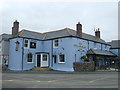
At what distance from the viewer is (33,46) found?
2836cm

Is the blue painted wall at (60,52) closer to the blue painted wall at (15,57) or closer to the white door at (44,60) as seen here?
the blue painted wall at (15,57)

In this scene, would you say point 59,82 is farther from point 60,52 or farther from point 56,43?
point 56,43

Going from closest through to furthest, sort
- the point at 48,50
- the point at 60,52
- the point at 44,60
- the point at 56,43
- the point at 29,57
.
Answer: the point at 60,52, the point at 29,57, the point at 56,43, the point at 44,60, the point at 48,50

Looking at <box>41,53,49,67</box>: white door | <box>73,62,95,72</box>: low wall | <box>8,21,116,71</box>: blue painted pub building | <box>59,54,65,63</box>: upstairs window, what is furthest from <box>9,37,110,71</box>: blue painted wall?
<box>73,62,95,72</box>: low wall

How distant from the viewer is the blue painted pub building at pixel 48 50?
25859mm

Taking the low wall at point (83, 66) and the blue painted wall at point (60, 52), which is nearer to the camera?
the low wall at point (83, 66)

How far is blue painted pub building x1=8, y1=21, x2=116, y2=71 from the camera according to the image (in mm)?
25859

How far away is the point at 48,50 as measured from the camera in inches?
1136

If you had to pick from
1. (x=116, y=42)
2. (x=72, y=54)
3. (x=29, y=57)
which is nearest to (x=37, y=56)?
(x=29, y=57)

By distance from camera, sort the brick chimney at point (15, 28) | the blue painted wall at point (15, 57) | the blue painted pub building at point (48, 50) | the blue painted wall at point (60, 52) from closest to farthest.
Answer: the blue painted wall at point (60, 52)
the blue painted pub building at point (48, 50)
the blue painted wall at point (15, 57)
the brick chimney at point (15, 28)

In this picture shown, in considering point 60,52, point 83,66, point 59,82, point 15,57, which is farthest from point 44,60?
point 59,82

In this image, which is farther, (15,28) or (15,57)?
(15,28)

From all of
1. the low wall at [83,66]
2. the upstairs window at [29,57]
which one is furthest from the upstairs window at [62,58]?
the upstairs window at [29,57]

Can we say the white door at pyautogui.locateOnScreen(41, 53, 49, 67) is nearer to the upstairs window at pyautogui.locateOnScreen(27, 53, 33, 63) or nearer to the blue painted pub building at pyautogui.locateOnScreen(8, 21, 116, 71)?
the blue painted pub building at pyautogui.locateOnScreen(8, 21, 116, 71)
